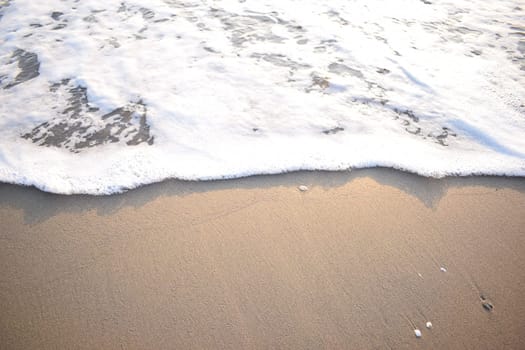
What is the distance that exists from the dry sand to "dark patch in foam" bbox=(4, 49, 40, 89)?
1.58 m

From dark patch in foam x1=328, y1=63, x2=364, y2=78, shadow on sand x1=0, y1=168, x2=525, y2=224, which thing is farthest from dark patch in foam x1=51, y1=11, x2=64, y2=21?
dark patch in foam x1=328, y1=63, x2=364, y2=78

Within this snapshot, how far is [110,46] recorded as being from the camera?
3.60 meters

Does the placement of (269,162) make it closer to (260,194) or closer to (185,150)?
(260,194)

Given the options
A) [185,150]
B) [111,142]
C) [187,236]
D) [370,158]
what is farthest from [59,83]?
[370,158]

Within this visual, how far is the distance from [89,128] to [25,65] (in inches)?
59.6

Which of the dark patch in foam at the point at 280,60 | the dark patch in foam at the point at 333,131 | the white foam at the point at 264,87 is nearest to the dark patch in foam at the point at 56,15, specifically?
the white foam at the point at 264,87

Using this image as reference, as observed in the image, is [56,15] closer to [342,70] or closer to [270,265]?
[342,70]

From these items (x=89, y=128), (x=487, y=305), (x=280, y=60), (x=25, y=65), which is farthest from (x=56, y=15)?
(x=487, y=305)

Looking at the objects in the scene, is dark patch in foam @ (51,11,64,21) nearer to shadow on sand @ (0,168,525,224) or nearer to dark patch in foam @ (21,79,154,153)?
dark patch in foam @ (21,79,154,153)

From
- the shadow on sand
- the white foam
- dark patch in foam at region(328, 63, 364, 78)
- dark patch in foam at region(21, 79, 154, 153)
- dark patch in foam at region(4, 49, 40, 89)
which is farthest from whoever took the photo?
dark patch in foam at region(328, 63, 364, 78)

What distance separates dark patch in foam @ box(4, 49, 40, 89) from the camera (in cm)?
313

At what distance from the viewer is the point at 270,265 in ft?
5.88

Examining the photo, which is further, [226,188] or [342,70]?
[342,70]

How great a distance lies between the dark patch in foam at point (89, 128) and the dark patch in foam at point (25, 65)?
0.70m
